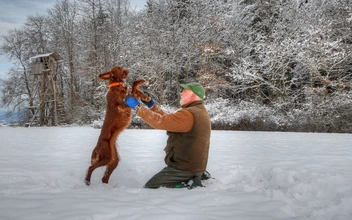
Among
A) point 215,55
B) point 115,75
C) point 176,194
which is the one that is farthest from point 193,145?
point 215,55

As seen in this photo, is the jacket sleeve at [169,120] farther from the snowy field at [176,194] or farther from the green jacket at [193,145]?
the snowy field at [176,194]

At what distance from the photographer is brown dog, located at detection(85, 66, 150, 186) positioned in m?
3.41

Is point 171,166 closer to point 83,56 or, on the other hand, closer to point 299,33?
point 299,33

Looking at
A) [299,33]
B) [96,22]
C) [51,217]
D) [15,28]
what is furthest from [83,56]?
[51,217]

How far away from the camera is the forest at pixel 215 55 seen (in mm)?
14664

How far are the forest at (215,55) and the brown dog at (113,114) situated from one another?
11295 mm

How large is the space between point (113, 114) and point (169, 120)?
0.76m

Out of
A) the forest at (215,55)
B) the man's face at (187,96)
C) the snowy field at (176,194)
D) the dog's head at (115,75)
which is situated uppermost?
the forest at (215,55)

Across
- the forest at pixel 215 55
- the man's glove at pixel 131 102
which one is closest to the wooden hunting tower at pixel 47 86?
the forest at pixel 215 55

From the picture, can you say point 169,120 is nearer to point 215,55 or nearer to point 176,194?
point 176,194

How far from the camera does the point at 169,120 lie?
125 inches

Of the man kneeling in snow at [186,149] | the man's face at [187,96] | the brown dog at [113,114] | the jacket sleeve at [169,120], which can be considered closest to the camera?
the jacket sleeve at [169,120]

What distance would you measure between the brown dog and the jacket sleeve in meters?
0.31

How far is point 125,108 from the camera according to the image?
3.43m
